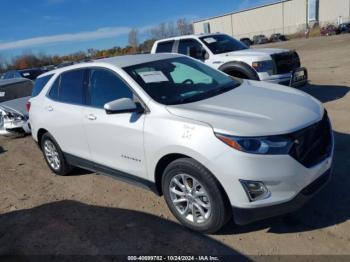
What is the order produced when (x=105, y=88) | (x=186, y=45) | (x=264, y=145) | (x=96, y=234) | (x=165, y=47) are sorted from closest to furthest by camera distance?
(x=264, y=145) → (x=96, y=234) → (x=105, y=88) → (x=186, y=45) → (x=165, y=47)

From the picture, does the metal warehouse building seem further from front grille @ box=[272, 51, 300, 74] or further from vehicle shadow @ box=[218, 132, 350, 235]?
vehicle shadow @ box=[218, 132, 350, 235]

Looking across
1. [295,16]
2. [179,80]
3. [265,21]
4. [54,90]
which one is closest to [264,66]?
[179,80]

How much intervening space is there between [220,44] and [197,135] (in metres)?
7.00

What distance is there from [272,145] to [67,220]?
8.81 feet

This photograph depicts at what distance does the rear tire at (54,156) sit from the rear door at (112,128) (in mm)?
1046

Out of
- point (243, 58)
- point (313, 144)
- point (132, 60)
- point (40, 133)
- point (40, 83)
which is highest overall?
point (132, 60)

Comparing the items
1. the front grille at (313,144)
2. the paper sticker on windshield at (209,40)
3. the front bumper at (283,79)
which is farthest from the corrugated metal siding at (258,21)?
the front grille at (313,144)

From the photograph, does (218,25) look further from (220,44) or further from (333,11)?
(220,44)

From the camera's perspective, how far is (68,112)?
495cm

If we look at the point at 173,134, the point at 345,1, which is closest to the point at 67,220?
the point at 173,134

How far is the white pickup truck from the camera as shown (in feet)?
27.8

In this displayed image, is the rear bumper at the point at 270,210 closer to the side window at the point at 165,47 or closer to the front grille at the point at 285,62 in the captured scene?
the front grille at the point at 285,62

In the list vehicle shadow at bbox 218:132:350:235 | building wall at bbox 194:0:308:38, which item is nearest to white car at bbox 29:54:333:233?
vehicle shadow at bbox 218:132:350:235

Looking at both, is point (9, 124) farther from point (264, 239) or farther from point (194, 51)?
point (264, 239)
